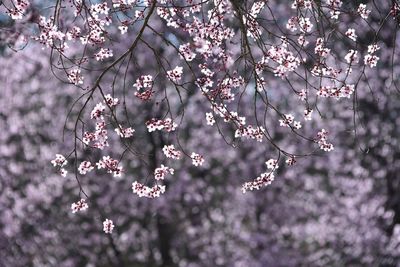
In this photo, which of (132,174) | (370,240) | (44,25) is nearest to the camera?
(44,25)

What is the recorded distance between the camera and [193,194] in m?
15.7

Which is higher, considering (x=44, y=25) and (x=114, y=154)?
(x=114, y=154)

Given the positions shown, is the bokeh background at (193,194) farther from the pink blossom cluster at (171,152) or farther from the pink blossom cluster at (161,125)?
the pink blossom cluster at (161,125)

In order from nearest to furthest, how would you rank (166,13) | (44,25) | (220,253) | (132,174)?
1. (44,25)
2. (166,13)
3. (220,253)
4. (132,174)

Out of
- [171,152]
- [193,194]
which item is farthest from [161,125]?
[193,194]

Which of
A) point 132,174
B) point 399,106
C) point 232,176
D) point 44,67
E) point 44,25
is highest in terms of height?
point 44,67

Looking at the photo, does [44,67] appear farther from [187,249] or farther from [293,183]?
[293,183]

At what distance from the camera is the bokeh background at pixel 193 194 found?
1365 centimetres

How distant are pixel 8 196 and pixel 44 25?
9545mm

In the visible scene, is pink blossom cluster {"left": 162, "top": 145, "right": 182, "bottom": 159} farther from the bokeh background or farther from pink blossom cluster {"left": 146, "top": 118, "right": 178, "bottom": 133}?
the bokeh background

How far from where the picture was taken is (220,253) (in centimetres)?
1557

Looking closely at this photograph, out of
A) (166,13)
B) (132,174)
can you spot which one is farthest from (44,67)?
(166,13)

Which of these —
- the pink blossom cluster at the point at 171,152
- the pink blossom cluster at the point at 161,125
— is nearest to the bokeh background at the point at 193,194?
the pink blossom cluster at the point at 171,152

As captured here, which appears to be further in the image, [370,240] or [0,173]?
[0,173]
